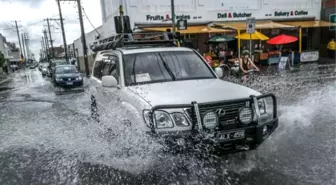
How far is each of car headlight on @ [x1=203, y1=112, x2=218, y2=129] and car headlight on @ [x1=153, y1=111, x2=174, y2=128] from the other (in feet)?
1.39

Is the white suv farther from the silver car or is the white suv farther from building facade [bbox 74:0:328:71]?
building facade [bbox 74:0:328:71]

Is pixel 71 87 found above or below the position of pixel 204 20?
below

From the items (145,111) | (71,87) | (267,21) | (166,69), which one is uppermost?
(267,21)

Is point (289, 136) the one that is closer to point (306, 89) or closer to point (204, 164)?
point (204, 164)

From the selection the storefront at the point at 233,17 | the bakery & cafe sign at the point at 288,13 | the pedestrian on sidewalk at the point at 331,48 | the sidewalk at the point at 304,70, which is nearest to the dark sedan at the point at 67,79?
the storefront at the point at 233,17

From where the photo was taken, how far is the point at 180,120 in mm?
3914

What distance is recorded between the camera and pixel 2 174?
15.6 ft

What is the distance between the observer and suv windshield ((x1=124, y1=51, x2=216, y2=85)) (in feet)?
16.6

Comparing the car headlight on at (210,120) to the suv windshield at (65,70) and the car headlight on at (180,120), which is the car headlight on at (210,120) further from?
the suv windshield at (65,70)

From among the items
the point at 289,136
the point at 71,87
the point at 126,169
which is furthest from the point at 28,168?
the point at 71,87

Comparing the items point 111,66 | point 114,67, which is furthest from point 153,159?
point 111,66

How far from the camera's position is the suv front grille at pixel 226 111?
3.89 metres

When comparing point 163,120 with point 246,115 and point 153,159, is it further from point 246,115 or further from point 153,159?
point 246,115

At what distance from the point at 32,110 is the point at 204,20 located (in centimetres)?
1613
